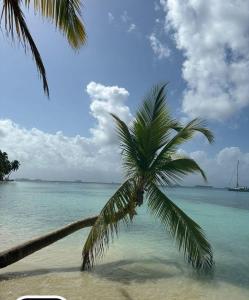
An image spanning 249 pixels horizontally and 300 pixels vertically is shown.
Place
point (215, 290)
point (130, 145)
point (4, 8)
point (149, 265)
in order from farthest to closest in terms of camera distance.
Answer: point (149, 265) < point (130, 145) < point (215, 290) < point (4, 8)

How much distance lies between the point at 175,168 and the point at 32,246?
11.4 ft

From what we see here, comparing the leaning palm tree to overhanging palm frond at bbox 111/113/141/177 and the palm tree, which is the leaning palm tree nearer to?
overhanging palm frond at bbox 111/113/141/177

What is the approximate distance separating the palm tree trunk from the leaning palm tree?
26.1 inches

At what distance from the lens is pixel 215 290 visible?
7707 millimetres

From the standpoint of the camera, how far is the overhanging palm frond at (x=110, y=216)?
305 inches

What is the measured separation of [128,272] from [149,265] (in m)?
1.01

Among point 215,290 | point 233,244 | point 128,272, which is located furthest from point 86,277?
point 233,244

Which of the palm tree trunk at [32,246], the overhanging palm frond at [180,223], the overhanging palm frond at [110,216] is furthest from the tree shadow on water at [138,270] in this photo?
the palm tree trunk at [32,246]

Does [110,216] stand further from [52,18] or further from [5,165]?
[5,165]

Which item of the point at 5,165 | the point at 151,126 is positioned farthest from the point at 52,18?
the point at 5,165

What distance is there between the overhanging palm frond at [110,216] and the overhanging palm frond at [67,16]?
368 centimetres

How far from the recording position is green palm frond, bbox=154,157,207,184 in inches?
327

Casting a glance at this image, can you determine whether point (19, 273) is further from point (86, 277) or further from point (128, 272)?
point (128, 272)

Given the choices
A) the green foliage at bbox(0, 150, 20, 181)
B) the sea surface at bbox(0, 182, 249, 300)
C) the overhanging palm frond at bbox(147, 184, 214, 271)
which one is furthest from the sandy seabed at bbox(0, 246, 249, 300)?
the green foliage at bbox(0, 150, 20, 181)
